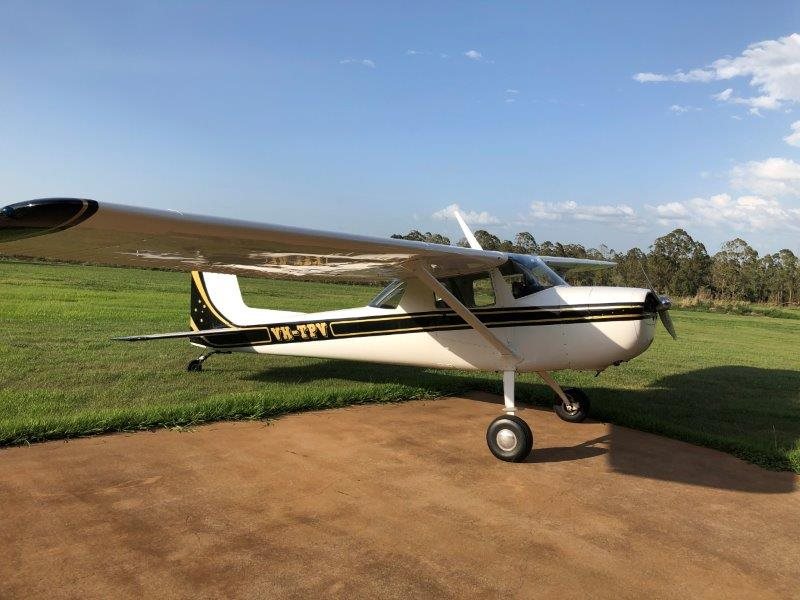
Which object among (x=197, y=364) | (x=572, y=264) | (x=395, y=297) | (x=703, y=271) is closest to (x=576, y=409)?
(x=395, y=297)

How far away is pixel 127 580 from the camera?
300cm

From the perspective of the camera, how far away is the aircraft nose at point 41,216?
8.04 ft

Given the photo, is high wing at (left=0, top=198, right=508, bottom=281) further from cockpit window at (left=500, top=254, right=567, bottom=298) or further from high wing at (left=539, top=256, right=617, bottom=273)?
high wing at (left=539, top=256, right=617, bottom=273)

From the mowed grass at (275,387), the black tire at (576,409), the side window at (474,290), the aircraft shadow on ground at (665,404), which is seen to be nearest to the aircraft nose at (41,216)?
the mowed grass at (275,387)

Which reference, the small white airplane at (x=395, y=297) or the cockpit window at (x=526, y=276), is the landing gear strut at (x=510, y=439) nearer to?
the small white airplane at (x=395, y=297)

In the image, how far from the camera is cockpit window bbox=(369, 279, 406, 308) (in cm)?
711

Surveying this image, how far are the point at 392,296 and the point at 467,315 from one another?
149 cm

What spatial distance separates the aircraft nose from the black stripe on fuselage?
15.1ft

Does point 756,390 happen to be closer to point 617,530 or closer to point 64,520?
point 617,530

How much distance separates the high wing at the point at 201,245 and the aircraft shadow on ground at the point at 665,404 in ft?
8.33

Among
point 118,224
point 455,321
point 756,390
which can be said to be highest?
point 118,224

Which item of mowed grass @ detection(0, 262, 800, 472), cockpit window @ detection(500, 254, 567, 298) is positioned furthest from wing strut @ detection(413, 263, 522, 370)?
mowed grass @ detection(0, 262, 800, 472)

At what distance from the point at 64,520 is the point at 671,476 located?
518 cm

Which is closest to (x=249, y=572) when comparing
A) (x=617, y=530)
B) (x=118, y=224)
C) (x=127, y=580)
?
(x=127, y=580)
